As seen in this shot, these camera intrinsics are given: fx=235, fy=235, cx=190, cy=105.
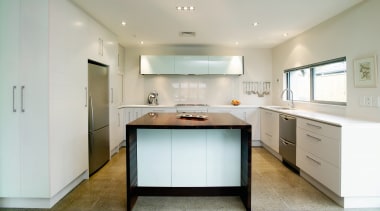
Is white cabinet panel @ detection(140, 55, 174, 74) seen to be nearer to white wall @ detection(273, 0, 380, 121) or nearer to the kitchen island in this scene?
white wall @ detection(273, 0, 380, 121)

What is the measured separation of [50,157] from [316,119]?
3.13 meters

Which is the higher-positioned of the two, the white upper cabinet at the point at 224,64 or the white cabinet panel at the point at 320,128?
the white upper cabinet at the point at 224,64

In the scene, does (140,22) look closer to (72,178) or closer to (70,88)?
(70,88)

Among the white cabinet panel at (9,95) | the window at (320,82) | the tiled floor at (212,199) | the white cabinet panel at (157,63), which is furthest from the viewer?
the white cabinet panel at (157,63)

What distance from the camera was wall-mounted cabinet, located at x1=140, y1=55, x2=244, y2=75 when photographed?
17.8 ft

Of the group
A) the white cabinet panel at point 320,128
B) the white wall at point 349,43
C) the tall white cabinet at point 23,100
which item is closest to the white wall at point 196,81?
the white wall at point 349,43

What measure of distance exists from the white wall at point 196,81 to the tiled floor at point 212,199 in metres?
2.61

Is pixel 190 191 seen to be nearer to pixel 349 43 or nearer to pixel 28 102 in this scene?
pixel 28 102

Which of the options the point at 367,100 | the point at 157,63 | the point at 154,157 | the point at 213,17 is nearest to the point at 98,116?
the point at 154,157

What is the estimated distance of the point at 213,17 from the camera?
351 centimetres

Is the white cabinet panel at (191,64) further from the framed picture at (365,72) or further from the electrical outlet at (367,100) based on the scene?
the electrical outlet at (367,100)

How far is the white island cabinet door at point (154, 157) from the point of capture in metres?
2.73

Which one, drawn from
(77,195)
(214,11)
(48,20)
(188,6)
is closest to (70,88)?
(48,20)

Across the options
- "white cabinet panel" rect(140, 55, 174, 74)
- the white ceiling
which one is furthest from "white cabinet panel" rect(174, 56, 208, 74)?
the white ceiling
